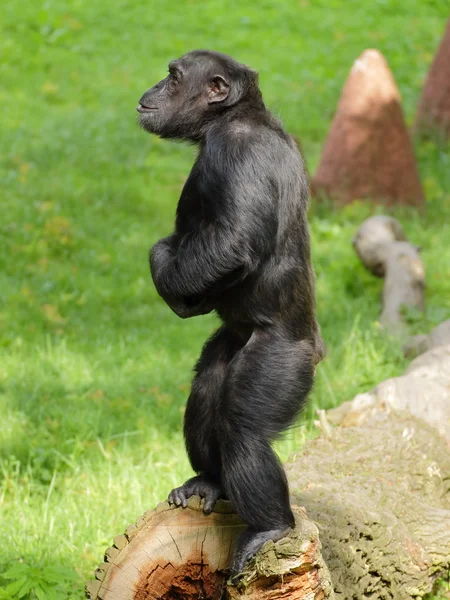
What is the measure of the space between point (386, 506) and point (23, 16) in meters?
11.5

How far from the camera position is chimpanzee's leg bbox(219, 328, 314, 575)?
11.6 ft

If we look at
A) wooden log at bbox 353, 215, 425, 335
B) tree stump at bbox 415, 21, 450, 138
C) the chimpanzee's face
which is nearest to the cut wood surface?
the chimpanzee's face

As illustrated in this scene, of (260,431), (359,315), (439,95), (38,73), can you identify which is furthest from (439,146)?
(260,431)

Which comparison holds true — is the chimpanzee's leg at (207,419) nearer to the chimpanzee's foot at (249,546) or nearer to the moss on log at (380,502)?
the chimpanzee's foot at (249,546)

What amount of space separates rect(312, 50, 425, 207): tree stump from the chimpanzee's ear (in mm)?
6586

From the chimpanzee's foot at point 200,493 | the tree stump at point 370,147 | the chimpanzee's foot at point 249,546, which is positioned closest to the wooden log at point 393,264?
the tree stump at point 370,147

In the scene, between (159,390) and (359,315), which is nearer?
(159,390)

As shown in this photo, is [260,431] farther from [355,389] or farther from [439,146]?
[439,146]

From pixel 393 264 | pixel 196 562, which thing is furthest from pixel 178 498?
pixel 393 264

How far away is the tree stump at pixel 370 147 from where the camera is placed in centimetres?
1019

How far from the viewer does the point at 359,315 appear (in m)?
7.60

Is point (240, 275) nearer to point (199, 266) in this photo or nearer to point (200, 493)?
point (199, 266)

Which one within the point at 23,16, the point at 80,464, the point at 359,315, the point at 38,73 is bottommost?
the point at 80,464

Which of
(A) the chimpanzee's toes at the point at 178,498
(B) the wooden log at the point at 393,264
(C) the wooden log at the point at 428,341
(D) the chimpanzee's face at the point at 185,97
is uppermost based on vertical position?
(D) the chimpanzee's face at the point at 185,97
